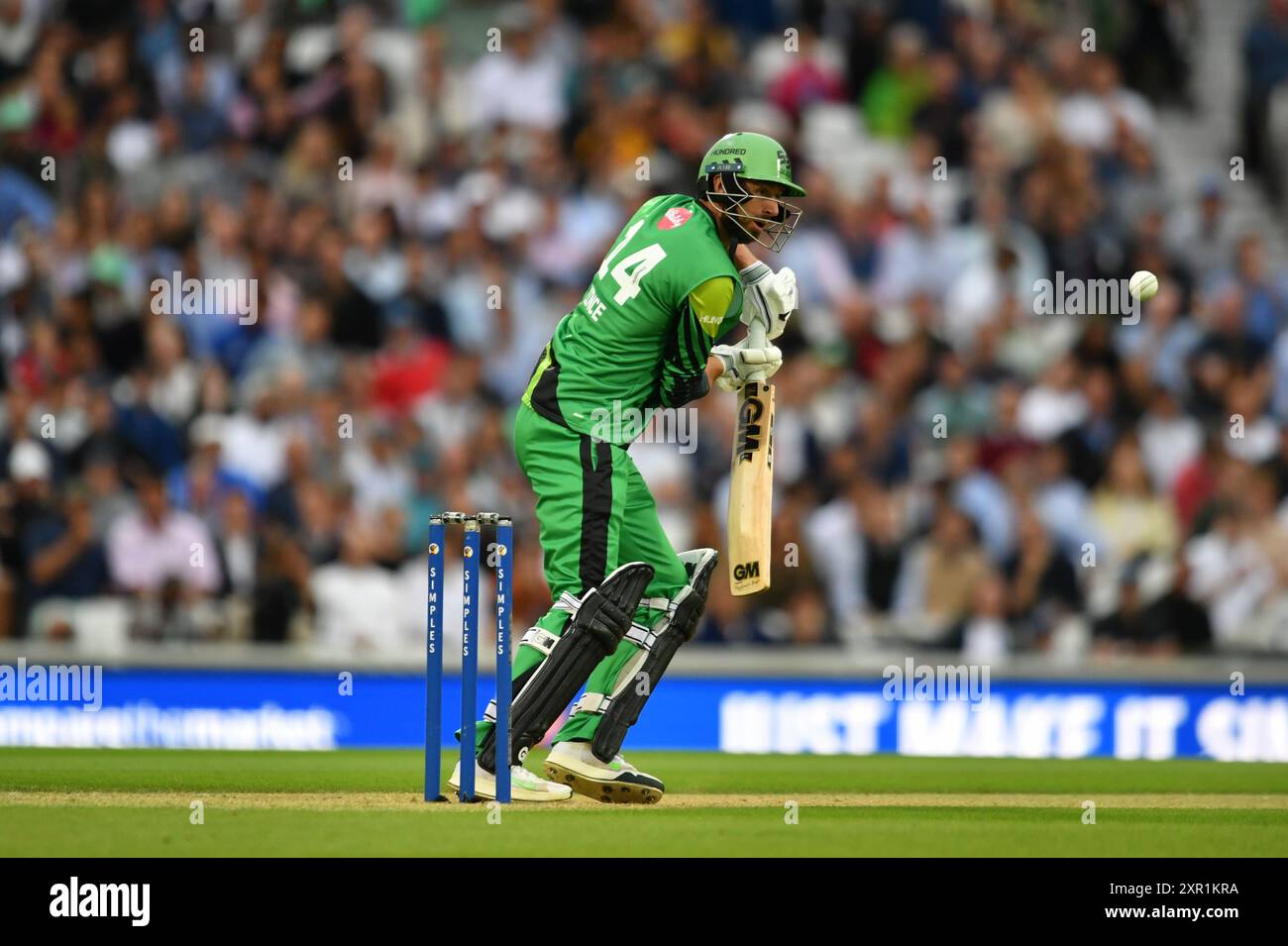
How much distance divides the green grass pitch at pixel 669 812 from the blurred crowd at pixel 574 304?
2.92 m

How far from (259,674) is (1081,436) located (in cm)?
620

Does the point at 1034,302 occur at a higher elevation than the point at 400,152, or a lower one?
lower

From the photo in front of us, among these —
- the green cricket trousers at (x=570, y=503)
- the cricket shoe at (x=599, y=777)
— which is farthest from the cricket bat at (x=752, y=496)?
the cricket shoe at (x=599, y=777)

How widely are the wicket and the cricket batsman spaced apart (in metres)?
0.16

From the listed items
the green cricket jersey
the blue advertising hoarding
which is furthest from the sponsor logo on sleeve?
the blue advertising hoarding

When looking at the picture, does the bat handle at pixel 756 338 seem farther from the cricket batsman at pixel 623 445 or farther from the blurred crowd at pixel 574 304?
the blurred crowd at pixel 574 304

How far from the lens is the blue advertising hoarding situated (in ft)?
40.1

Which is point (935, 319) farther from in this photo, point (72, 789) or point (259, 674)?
point (72, 789)

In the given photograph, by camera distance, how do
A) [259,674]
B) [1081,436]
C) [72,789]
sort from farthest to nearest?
[1081,436]
[259,674]
[72,789]

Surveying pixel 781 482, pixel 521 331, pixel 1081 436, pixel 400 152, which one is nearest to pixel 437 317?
pixel 521 331

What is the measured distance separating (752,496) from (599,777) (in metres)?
1.33

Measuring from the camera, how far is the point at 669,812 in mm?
7859

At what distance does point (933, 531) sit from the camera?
13.8 metres

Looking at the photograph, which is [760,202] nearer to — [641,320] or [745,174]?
[745,174]
